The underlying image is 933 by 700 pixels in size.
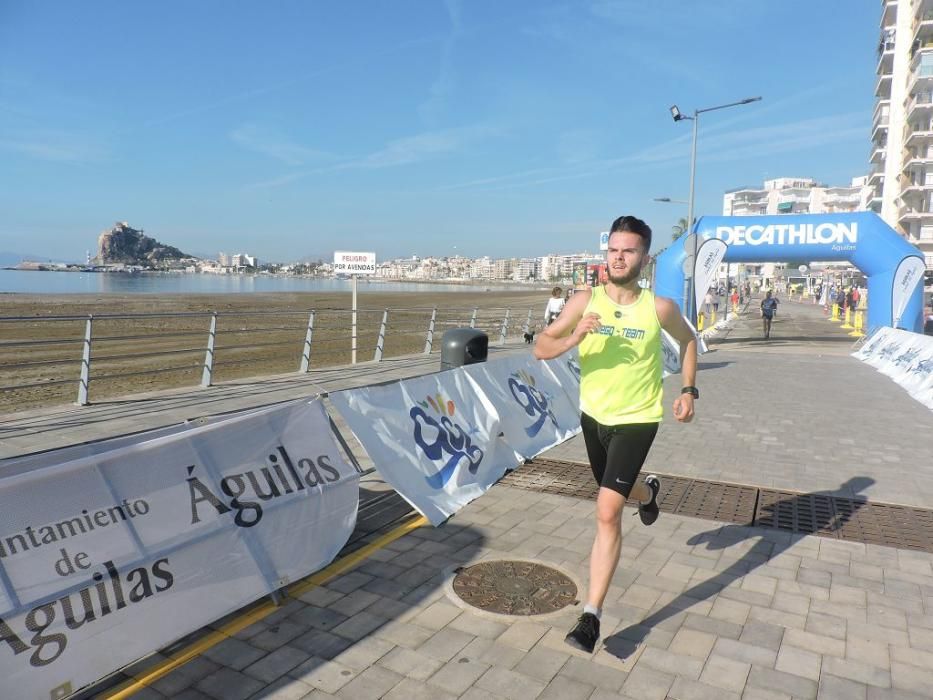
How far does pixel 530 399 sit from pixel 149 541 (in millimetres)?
4813

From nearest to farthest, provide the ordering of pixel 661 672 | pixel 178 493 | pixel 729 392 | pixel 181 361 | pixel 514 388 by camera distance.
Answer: pixel 661 672
pixel 178 493
pixel 514 388
pixel 729 392
pixel 181 361

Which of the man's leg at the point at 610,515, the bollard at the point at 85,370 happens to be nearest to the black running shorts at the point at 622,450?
the man's leg at the point at 610,515

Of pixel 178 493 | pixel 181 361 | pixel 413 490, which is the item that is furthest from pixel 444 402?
pixel 181 361

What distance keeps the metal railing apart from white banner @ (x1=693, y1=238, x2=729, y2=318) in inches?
218

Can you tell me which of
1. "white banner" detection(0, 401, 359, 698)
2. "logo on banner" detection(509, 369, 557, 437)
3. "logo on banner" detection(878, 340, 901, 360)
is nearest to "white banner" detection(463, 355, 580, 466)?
"logo on banner" detection(509, 369, 557, 437)

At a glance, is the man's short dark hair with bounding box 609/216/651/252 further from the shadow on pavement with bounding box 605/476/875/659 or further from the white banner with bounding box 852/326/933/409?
the white banner with bounding box 852/326/933/409

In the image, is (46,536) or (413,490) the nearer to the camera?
(46,536)

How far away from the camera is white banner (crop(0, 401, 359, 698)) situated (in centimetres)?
269

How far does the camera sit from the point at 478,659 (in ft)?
10.3

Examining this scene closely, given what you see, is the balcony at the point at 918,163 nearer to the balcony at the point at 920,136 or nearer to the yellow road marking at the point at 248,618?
the balcony at the point at 920,136

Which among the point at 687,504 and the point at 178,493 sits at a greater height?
the point at 178,493

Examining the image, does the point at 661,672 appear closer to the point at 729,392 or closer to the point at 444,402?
the point at 444,402

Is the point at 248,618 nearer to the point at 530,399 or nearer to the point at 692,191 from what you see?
the point at 530,399

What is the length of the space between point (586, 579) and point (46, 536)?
2.94m
